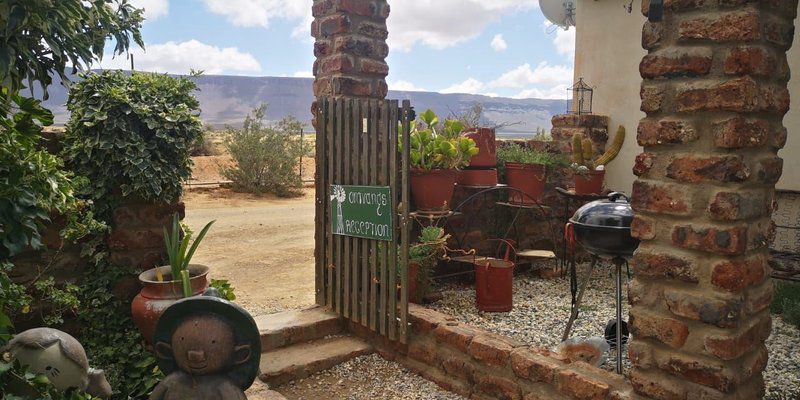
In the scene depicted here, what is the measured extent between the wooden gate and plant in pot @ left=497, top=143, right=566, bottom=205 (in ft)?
5.76

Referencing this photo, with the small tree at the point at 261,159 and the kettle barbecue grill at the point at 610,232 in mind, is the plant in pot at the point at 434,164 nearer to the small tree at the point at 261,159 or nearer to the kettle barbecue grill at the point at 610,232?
the kettle barbecue grill at the point at 610,232

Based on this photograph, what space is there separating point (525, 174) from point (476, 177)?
605 mm

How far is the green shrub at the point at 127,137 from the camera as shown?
328 centimetres

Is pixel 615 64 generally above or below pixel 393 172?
above

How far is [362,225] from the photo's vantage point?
361cm

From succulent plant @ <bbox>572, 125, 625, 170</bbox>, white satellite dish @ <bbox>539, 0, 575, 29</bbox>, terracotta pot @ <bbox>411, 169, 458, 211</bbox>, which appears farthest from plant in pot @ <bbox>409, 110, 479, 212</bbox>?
white satellite dish @ <bbox>539, 0, 575, 29</bbox>

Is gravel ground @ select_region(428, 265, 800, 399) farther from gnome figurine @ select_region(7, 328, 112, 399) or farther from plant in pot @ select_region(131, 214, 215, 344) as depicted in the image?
gnome figurine @ select_region(7, 328, 112, 399)

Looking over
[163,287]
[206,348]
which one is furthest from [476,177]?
[206,348]

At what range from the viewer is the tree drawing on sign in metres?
3.74

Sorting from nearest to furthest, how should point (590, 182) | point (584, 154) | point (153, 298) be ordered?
point (153, 298)
point (590, 182)
point (584, 154)

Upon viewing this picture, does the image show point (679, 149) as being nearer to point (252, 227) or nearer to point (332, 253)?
point (332, 253)

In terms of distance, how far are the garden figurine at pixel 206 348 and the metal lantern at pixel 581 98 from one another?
561 cm

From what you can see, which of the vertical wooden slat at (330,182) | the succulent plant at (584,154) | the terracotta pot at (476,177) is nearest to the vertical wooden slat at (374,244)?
the vertical wooden slat at (330,182)

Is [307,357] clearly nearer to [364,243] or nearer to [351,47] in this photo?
[364,243]
